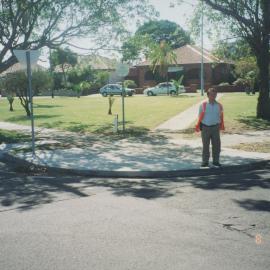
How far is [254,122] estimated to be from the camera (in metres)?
19.0

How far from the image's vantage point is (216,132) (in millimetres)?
10000

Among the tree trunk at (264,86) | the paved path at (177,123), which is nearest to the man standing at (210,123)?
the paved path at (177,123)

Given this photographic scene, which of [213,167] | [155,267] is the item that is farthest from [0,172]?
[155,267]

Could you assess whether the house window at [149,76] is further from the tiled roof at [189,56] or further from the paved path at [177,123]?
the paved path at [177,123]

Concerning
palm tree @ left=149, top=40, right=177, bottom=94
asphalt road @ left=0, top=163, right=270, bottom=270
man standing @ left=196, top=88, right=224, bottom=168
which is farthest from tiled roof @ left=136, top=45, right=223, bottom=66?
asphalt road @ left=0, top=163, right=270, bottom=270

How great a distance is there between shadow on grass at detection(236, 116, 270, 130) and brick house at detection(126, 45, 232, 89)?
121 ft

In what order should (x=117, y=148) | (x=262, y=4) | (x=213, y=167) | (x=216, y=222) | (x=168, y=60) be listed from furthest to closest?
(x=168, y=60)
(x=262, y=4)
(x=117, y=148)
(x=213, y=167)
(x=216, y=222)

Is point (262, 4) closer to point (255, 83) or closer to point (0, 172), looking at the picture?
point (0, 172)

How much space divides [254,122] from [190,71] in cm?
4506

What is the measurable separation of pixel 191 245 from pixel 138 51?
558 inches

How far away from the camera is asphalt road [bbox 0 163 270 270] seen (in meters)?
4.79

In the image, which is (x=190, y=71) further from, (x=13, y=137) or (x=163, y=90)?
(x=13, y=137)

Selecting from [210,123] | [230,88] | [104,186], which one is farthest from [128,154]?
[230,88]

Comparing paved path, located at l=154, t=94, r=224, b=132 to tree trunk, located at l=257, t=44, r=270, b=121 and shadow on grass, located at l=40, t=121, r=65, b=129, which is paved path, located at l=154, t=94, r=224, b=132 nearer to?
tree trunk, located at l=257, t=44, r=270, b=121
